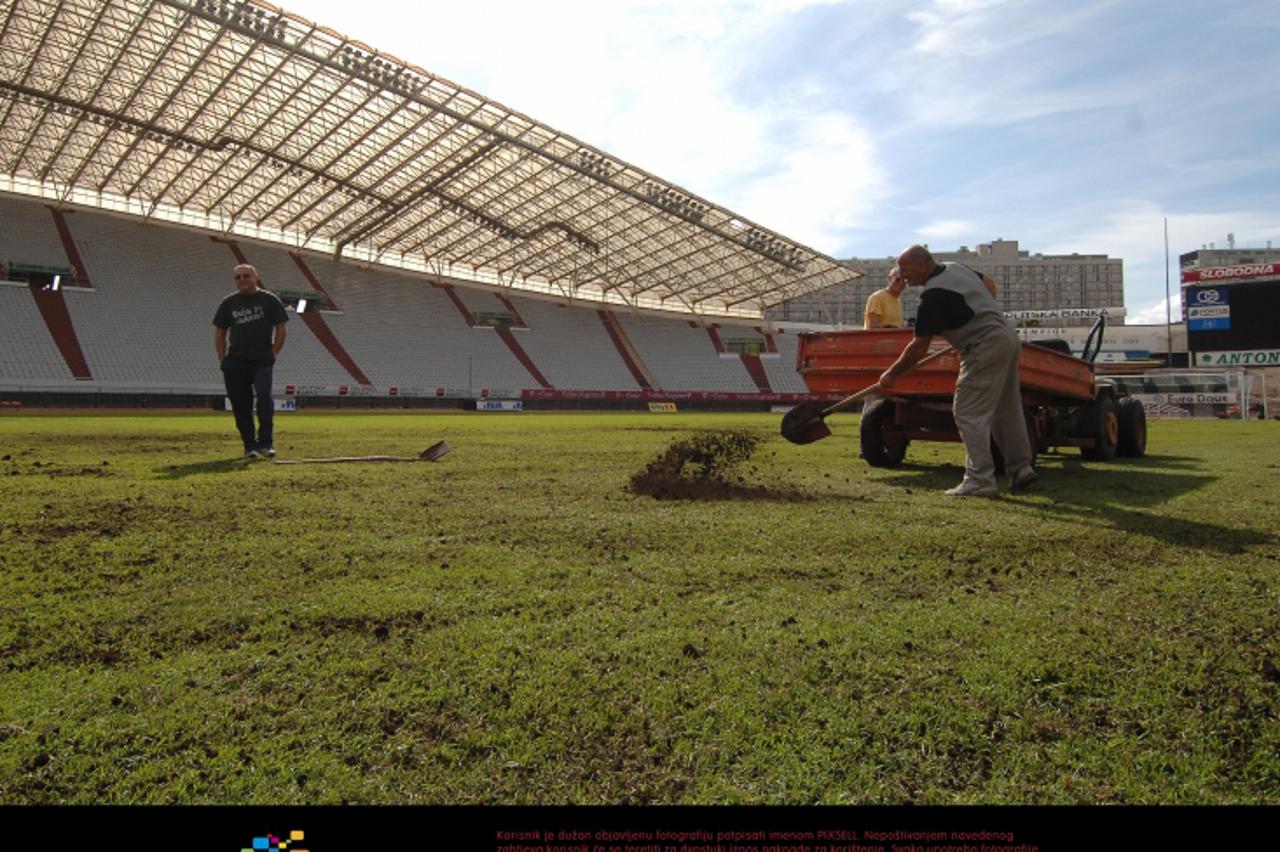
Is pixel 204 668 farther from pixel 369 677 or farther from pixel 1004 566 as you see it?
pixel 1004 566

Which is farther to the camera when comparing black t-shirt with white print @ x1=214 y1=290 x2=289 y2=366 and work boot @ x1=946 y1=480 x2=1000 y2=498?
black t-shirt with white print @ x1=214 y1=290 x2=289 y2=366

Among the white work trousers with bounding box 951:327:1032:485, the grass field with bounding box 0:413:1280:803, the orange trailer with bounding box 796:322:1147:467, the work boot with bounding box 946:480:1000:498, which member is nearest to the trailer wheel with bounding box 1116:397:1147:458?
the orange trailer with bounding box 796:322:1147:467

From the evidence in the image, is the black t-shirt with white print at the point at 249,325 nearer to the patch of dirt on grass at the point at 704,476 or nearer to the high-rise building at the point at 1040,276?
the patch of dirt on grass at the point at 704,476

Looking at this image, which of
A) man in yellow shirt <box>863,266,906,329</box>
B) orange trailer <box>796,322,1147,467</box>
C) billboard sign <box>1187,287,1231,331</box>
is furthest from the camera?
billboard sign <box>1187,287,1231,331</box>

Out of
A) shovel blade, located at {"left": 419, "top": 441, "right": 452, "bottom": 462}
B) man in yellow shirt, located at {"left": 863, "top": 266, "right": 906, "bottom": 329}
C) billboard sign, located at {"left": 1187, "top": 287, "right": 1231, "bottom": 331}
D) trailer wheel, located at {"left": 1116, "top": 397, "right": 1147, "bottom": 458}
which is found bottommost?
trailer wheel, located at {"left": 1116, "top": 397, "right": 1147, "bottom": 458}

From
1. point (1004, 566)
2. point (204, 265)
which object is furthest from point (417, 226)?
point (1004, 566)

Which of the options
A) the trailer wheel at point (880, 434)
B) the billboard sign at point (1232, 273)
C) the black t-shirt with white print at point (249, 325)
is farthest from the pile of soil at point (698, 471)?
the billboard sign at point (1232, 273)

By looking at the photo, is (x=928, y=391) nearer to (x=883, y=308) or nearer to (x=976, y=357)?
(x=976, y=357)

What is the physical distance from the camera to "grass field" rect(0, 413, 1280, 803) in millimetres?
1331

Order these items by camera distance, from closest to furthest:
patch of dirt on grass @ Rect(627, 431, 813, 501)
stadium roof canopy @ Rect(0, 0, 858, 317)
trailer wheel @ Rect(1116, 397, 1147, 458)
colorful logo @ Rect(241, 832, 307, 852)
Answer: colorful logo @ Rect(241, 832, 307, 852)
patch of dirt on grass @ Rect(627, 431, 813, 501)
trailer wheel @ Rect(1116, 397, 1147, 458)
stadium roof canopy @ Rect(0, 0, 858, 317)

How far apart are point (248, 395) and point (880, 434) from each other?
607 cm

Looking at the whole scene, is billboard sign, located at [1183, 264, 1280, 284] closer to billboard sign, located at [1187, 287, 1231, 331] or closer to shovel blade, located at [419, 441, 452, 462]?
billboard sign, located at [1187, 287, 1231, 331]

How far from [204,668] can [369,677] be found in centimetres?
40

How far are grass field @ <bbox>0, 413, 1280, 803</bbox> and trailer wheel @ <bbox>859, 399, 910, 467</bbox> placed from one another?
3191mm
